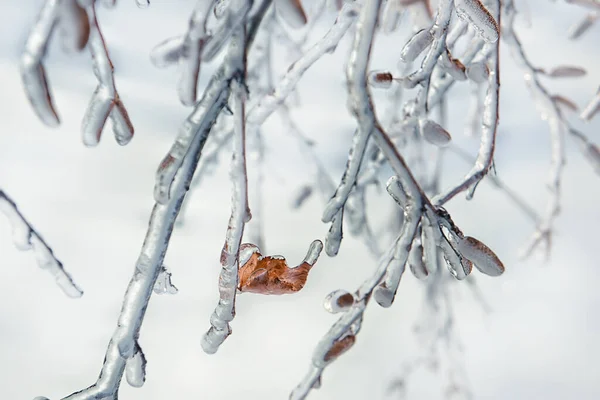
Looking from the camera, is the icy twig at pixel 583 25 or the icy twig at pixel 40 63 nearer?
the icy twig at pixel 40 63

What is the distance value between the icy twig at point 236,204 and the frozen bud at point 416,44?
0.74ft

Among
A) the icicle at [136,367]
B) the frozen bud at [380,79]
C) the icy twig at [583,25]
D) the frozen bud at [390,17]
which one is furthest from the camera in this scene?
the icy twig at [583,25]

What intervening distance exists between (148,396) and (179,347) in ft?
0.54

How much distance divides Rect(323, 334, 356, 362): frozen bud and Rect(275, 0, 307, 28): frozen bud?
0.28 m

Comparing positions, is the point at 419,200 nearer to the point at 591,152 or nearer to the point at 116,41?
the point at 591,152

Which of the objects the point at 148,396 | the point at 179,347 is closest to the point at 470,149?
the point at 179,347

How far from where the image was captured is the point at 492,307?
6.27 feet

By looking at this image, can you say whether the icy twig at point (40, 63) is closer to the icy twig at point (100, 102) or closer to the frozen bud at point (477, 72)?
the icy twig at point (100, 102)

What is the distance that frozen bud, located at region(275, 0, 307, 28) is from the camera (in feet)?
1.42

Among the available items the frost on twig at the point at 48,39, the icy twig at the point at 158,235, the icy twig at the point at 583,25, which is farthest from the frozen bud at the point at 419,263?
the icy twig at the point at 583,25

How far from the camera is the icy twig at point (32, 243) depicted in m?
0.51

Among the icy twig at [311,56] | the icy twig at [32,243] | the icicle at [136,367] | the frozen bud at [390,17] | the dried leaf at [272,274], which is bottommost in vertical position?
the icicle at [136,367]

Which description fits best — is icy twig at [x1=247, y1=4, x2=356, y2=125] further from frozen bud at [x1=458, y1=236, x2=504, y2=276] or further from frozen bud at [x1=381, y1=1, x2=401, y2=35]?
frozen bud at [x1=381, y1=1, x2=401, y2=35]

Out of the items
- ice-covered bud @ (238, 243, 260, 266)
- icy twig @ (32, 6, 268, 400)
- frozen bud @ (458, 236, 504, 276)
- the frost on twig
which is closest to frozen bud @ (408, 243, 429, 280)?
frozen bud @ (458, 236, 504, 276)
